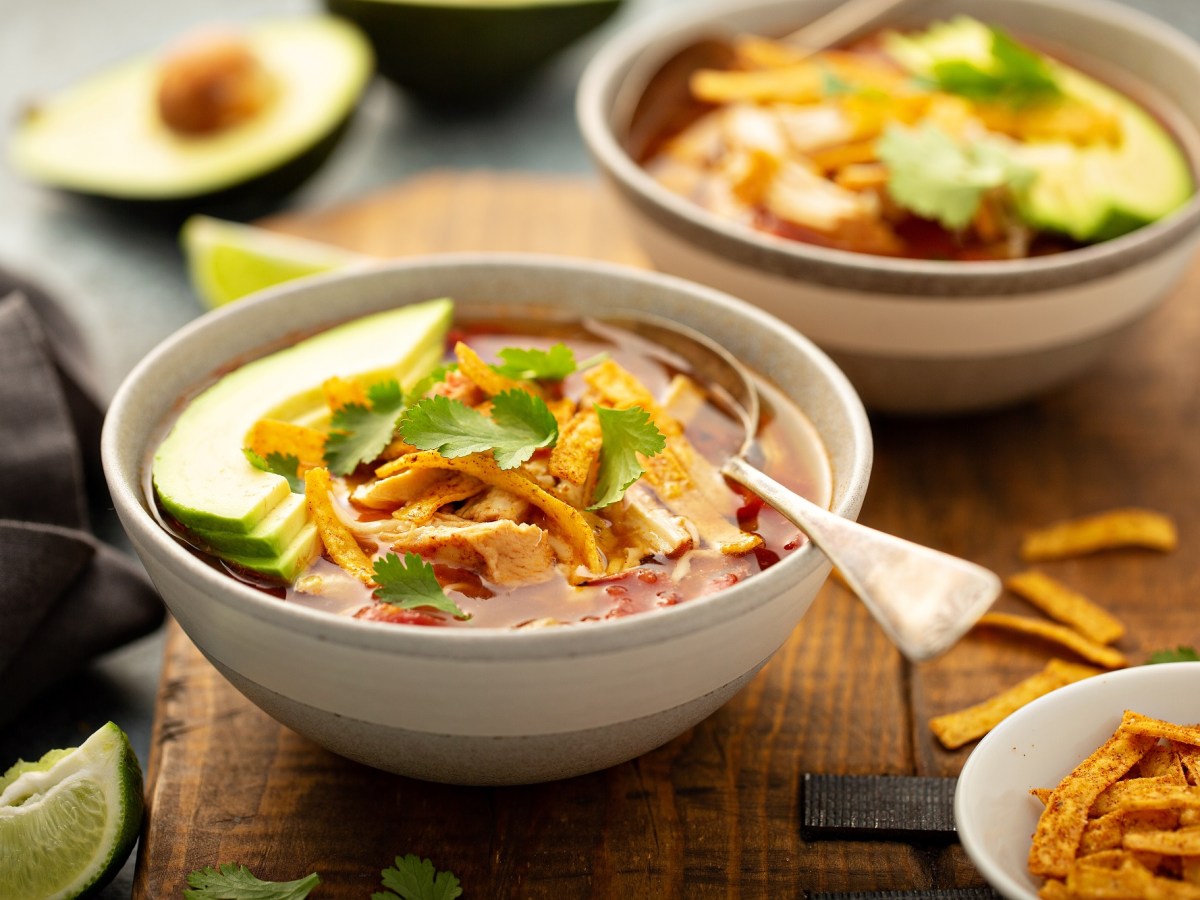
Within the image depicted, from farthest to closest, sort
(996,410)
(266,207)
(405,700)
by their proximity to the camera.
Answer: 1. (266,207)
2. (996,410)
3. (405,700)

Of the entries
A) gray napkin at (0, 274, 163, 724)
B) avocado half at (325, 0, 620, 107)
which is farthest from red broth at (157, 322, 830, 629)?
avocado half at (325, 0, 620, 107)

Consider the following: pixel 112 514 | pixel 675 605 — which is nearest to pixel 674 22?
pixel 112 514

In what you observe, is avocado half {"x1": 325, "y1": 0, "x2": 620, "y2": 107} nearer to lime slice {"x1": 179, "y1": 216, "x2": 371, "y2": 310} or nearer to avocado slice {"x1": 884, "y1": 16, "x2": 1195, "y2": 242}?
lime slice {"x1": 179, "y1": 216, "x2": 371, "y2": 310}

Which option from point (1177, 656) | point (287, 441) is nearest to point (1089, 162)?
point (1177, 656)

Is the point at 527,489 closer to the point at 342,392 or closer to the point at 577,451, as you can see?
the point at 577,451

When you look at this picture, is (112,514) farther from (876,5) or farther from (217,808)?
(876,5)

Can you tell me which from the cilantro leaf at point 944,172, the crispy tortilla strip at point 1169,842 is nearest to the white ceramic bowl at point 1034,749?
the crispy tortilla strip at point 1169,842
